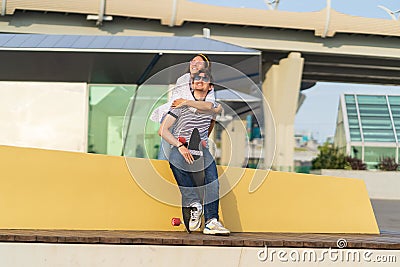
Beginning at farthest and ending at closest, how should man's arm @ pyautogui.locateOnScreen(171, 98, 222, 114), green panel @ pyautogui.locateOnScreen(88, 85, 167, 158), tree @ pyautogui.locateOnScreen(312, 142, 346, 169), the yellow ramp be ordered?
tree @ pyautogui.locateOnScreen(312, 142, 346, 169)
green panel @ pyautogui.locateOnScreen(88, 85, 167, 158)
the yellow ramp
man's arm @ pyautogui.locateOnScreen(171, 98, 222, 114)

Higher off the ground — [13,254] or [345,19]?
[345,19]

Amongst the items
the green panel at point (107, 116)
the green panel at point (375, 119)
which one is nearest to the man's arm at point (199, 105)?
the green panel at point (107, 116)

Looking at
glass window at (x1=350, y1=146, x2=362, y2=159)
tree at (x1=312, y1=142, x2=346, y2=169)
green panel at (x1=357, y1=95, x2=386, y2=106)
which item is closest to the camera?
tree at (x1=312, y1=142, x2=346, y2=169)

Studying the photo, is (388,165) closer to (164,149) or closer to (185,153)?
(164,149)

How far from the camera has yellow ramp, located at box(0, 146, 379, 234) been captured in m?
5.29

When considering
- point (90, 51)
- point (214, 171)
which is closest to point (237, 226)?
point (214, 171)

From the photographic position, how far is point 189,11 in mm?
26391

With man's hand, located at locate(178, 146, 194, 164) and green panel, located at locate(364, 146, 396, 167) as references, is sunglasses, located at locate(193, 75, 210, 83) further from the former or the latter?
green panel, located at locate(364, 146, 396, 167)

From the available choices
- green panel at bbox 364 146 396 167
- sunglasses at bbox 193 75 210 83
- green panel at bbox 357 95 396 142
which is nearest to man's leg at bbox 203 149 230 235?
sunglasses at bbox 193 75 210 83

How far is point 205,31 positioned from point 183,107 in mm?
20631

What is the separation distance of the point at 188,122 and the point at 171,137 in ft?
0.60

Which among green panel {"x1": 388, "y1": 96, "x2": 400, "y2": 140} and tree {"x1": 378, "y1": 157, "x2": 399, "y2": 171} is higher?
green panel {"x1": 388, "y1": 96, "x2": 400, "y2": 140}

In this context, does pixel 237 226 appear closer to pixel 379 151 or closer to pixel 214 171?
pixel 214 171

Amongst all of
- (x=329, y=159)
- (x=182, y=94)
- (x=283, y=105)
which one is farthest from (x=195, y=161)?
(x=283, y=105)
